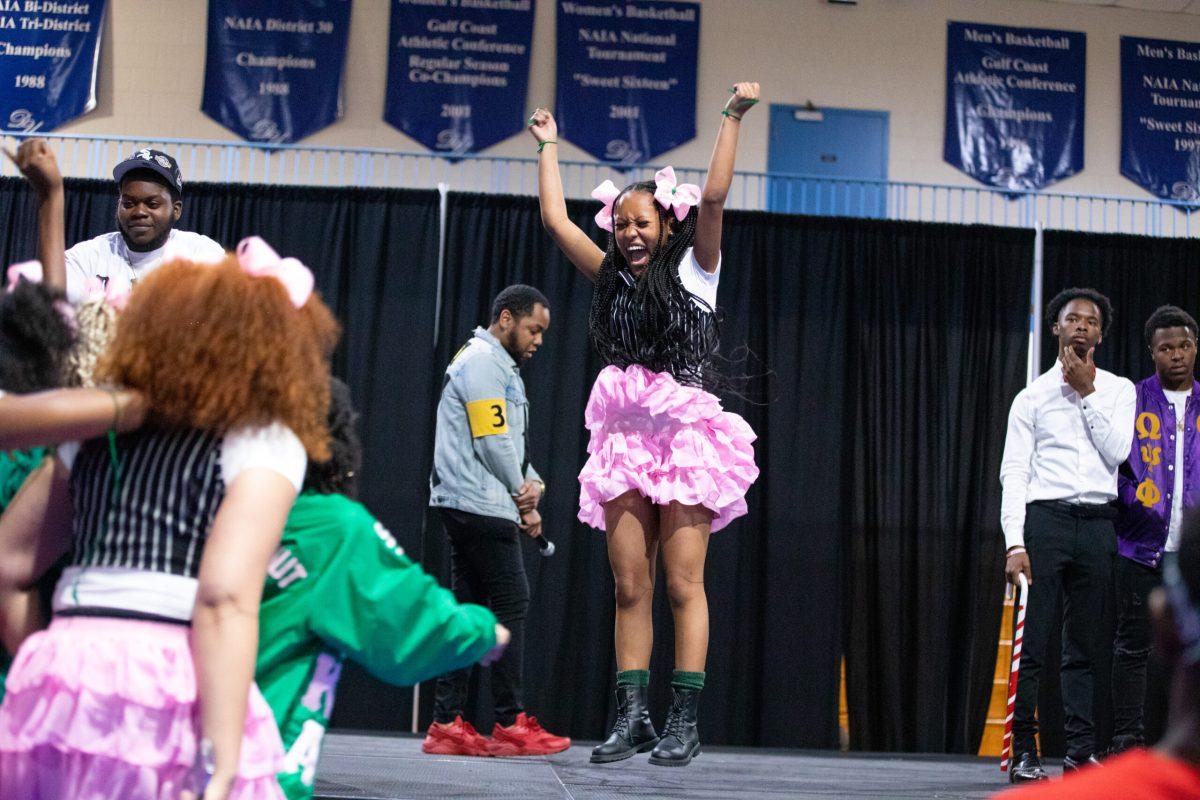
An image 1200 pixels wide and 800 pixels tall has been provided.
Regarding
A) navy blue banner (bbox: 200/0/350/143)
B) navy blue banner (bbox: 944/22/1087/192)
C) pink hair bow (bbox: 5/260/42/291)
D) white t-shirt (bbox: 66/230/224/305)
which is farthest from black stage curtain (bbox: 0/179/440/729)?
pink hair bow (bbox: 5/260/42/291)

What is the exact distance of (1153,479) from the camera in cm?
425

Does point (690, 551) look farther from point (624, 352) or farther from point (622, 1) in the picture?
point (622, 1)

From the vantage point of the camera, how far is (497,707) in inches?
186

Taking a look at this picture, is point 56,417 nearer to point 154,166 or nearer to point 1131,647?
point 154,166

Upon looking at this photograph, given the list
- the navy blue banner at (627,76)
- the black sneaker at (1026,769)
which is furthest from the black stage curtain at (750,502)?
the black sneaker at (1026,769)

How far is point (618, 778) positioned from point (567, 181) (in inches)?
216

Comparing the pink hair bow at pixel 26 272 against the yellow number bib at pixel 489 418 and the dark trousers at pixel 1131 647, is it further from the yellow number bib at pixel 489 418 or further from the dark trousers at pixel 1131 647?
the dark trousers at pixel 1131 647

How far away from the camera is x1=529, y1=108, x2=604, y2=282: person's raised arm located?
10.8 feet

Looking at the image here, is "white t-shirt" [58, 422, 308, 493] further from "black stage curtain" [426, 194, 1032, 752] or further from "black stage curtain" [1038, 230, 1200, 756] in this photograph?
"black stage curtain" [1038, 230, 1200, 756]

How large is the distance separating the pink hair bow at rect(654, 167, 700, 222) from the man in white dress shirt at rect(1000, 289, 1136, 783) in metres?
1.63

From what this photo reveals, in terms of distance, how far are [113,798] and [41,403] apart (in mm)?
487

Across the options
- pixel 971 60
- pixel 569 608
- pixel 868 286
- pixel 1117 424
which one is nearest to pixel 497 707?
pixel 569 608

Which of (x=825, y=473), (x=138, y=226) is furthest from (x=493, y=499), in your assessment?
(x=825, y=473)

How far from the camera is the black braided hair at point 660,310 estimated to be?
314 cm
